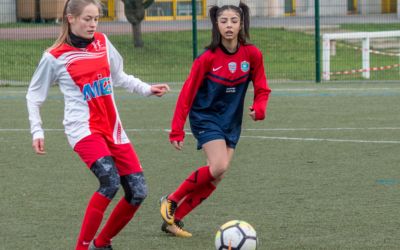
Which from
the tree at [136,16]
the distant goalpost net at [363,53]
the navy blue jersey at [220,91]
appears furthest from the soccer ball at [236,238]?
the tree at [136,16]

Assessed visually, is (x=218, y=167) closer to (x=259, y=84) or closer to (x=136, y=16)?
(x=259, y=84)

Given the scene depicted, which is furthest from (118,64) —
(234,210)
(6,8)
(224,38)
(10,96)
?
(6,8)

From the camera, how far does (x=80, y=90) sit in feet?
22.1

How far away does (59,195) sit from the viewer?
30.3 feet

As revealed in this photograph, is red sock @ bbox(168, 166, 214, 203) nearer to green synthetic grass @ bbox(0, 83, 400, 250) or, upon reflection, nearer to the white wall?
green synthetic grass @ bbox(0, 83, 400, 250)

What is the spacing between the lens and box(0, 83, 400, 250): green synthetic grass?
24.5ft

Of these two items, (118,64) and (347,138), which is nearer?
(118,64)

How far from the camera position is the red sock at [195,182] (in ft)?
25.0

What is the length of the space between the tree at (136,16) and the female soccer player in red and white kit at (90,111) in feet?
60.9

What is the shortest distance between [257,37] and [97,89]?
67.9 feet

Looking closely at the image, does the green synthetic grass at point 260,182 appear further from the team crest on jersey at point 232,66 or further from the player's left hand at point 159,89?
the team crest on jersey at point 232,66

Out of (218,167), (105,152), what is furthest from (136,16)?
(105,152)

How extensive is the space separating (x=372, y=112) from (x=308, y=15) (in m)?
9.74

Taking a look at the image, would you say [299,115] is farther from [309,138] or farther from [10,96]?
[10,96]
